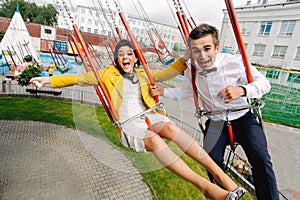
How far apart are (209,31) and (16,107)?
865 cm

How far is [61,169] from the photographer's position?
475 cm

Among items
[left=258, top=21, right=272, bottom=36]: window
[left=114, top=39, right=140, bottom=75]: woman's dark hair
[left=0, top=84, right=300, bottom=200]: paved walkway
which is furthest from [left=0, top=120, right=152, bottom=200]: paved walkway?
[left=258, top=21, right=272, bottom=36]: window

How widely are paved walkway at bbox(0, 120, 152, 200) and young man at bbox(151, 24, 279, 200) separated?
1.99m

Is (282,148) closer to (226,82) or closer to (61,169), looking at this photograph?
(226,82)

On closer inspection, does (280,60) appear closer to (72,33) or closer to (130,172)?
(130,172)

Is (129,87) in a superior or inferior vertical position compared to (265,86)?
inferior

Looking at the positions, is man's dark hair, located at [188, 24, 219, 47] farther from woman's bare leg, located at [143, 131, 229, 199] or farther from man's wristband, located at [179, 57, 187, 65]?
woman's bare leg, located at [143, 131, 229, 199]

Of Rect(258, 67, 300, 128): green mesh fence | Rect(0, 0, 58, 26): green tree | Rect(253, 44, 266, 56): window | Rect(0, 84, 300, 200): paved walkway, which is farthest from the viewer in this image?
Rect(0, 0, 58, 26): green tree

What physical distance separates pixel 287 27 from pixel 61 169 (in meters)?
17.9

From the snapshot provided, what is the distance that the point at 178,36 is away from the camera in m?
2.00

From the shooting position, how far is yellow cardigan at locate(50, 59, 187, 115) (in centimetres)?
199

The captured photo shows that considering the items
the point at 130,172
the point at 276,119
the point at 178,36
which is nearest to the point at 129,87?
the point at 178,36

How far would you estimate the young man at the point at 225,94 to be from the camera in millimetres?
1584

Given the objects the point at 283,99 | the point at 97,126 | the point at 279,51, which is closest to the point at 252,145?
the point at 97,126
